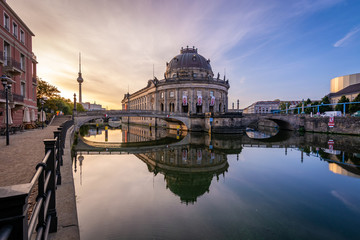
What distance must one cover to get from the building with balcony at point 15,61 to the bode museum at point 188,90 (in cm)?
2935

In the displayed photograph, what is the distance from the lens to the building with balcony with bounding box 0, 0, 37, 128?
16438 mm

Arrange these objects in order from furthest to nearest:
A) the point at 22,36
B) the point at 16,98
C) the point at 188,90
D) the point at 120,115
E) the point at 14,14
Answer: the point at 188,90 → the point at 120,115 → the point at 22,36 → the point at 14,14 → the point at 16,98

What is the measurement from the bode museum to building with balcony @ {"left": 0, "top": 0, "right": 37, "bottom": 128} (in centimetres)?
2935

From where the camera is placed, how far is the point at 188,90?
47000 millimetres

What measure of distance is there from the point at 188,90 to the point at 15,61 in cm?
3503

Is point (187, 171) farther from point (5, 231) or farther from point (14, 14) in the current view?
point (14, 14)

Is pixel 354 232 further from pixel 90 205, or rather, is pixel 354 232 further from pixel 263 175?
pixel 90 205

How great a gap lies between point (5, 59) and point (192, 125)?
1103 inches

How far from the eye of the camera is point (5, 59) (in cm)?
1670

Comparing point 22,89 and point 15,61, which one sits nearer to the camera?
point 15,61

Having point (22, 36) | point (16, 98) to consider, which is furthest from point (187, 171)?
point (22, 36)

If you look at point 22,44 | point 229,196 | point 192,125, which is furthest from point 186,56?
point 229,196

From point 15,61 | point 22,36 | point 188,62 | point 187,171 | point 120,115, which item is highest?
point 188,62

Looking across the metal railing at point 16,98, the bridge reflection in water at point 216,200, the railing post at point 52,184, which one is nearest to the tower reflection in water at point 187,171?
the bridge reflection in water at point 216,200
